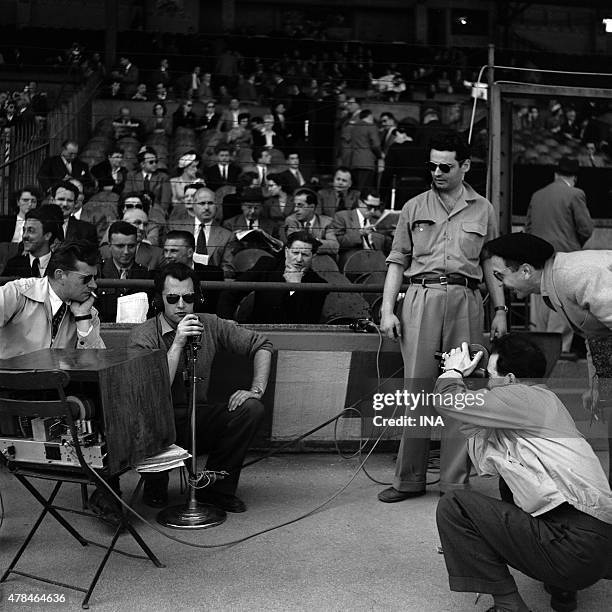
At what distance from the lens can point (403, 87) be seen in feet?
57.4

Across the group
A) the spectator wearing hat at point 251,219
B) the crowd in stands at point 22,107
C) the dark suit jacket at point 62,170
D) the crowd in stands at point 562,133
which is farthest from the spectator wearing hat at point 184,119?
the spectator wearing hat at point 251,219

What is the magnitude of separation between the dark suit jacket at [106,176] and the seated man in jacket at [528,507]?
22.3 ft

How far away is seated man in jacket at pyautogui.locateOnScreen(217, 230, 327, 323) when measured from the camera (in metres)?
6.23

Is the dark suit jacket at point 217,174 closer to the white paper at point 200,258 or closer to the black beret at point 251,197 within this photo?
the black beret at point 251,197

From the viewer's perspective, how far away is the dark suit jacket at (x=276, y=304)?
623 cm

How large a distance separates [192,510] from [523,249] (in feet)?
7.35

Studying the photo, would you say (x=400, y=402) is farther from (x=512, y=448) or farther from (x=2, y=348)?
(x=2, y=348)

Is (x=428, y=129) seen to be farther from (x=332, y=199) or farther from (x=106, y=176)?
(x=106, y=176)

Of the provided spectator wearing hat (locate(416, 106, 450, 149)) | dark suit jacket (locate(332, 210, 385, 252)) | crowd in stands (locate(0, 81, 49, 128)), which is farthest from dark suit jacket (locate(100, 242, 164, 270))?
spectator wearing hat (locate(416, 106, 450, 149))

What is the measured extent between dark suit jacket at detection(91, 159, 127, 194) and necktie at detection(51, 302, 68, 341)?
4933 millimetres

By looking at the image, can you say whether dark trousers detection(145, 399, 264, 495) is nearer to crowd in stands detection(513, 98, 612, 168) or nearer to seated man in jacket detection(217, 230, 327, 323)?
seated man in jacket detection(217, 230, 327, 323)

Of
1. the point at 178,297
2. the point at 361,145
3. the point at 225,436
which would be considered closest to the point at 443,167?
the point at 178,297

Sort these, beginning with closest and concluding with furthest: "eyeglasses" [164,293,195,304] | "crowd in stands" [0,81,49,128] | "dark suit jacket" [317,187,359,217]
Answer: "eyeglasses" [164,293,195,304]
"dark suit jacket" [317,187,359,217]
"crowd in stands" [0,81,49,128]

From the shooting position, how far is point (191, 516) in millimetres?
→ 4566
